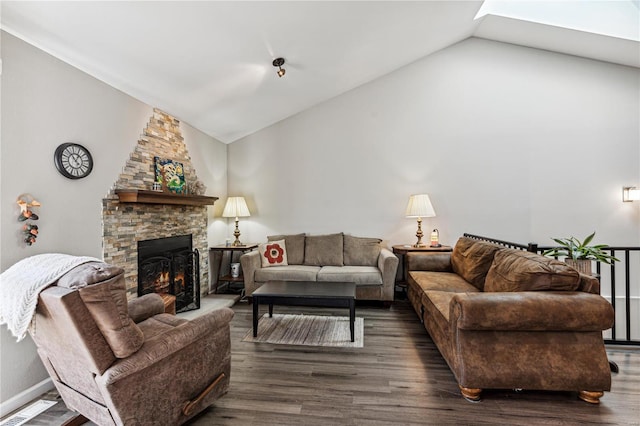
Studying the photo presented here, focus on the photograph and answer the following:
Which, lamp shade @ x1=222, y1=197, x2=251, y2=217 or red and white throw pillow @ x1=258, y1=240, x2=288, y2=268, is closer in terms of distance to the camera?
red and white throw pillow @ x1=258, y1=240, x2=288, y2=268

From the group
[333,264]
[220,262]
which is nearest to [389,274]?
[333,264]

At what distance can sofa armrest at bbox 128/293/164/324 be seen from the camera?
2.06 metres

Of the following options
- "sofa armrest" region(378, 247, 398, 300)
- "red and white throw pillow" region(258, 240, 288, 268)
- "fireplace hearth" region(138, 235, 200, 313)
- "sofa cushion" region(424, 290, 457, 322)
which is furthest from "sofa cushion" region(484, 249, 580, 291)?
"fireplace hearth" region(138, 235, 200, 313)

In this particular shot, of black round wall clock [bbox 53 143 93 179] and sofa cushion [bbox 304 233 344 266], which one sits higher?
black round wall clock [bbox 53 143 93 179]

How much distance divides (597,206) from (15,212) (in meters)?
6.19

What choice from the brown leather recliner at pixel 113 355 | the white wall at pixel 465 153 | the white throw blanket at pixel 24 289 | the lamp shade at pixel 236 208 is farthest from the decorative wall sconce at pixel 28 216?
the white wall at pixel 465 153

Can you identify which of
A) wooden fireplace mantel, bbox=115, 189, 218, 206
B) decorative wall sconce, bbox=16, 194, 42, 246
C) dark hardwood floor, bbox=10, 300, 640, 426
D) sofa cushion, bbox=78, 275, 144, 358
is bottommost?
dark hardwood floor, bbox=10, 300, 640, 426

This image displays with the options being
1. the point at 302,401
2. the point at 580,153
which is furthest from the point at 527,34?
the point at 302,401

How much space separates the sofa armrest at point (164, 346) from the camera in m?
1.34

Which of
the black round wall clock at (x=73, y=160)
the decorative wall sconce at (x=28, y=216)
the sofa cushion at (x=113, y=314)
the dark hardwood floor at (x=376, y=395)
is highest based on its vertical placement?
the black round wall clock at (x=73, y=160)

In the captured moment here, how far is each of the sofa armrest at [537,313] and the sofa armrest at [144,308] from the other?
216cm

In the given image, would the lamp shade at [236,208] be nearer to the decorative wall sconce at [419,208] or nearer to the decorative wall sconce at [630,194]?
the decorative wall sconce at [419,208]

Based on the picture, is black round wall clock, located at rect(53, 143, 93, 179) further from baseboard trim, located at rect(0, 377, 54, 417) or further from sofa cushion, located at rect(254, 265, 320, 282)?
sofa cushion, located at rect(254, 265, 320, 282)

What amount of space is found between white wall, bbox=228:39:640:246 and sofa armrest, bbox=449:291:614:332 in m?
2.55
